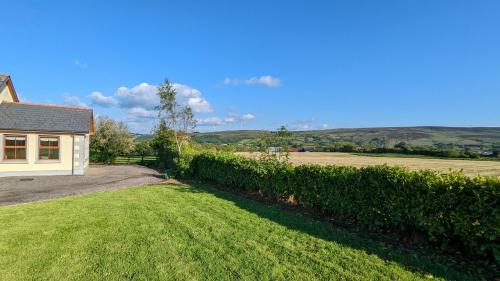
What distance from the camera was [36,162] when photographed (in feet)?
62.5

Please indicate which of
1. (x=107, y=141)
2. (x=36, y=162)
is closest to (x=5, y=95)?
(x=36, y=162)

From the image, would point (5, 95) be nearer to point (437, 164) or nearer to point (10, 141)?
point (10, 141)

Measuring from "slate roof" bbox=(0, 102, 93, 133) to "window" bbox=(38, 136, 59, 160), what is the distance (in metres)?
0.77

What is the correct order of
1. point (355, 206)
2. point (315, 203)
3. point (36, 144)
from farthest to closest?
1. point (36, 144)
2. point (315, 203)
3. point (355, 206)

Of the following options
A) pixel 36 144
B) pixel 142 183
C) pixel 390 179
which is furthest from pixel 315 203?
pixel 36 144

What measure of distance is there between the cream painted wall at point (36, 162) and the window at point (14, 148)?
0.25 meters

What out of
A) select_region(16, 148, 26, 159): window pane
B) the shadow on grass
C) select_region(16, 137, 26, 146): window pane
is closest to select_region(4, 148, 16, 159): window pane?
select_region(16, 148, 26, 159): window pane

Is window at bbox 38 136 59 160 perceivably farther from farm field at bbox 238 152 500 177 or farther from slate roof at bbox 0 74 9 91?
farm field at bbox 238 152 500 177

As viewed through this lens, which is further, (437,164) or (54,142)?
(437,164)

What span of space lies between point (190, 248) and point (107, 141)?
28.1m

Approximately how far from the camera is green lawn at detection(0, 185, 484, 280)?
4.73m

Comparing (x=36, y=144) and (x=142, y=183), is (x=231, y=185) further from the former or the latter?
(x=36, y=144)

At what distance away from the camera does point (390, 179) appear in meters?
6.86

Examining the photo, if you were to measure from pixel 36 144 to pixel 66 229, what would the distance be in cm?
1554
